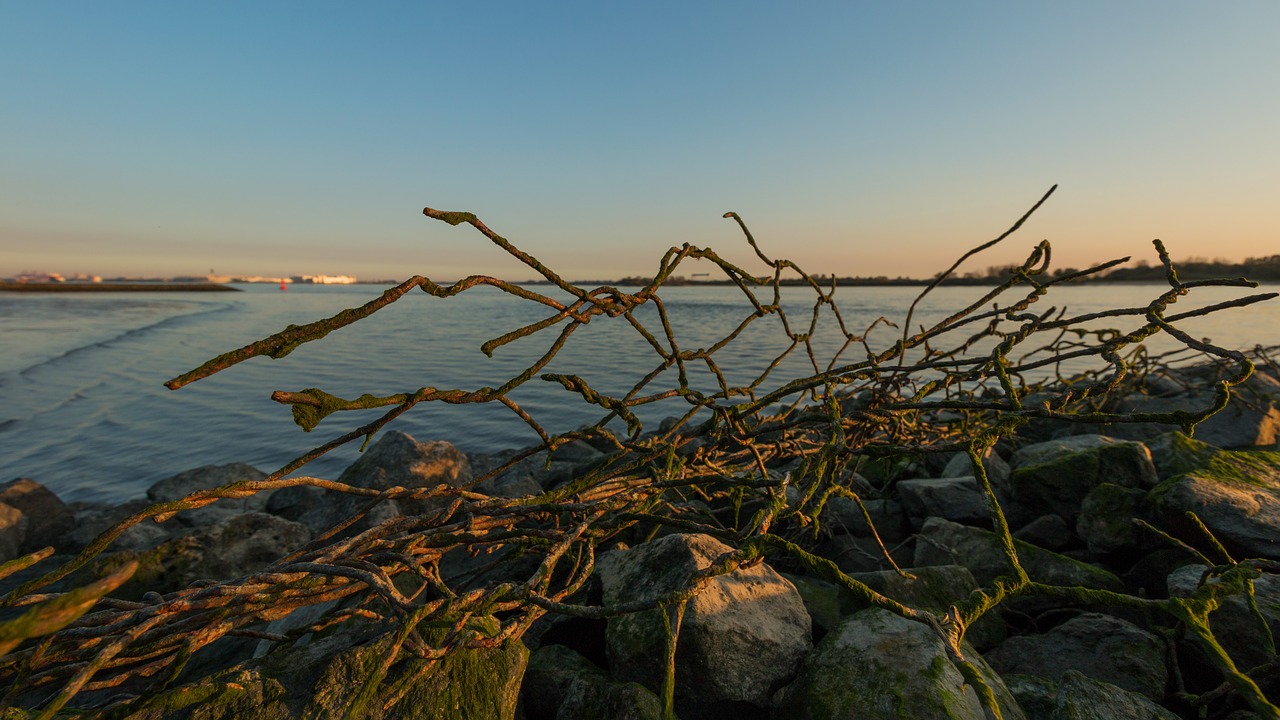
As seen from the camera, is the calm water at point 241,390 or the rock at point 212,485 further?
the calm water at point 241,390

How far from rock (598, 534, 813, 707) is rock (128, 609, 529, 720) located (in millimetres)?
465

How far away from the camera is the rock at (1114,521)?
2.81m

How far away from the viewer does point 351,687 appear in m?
1.42

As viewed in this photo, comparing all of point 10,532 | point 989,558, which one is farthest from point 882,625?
point 10,532

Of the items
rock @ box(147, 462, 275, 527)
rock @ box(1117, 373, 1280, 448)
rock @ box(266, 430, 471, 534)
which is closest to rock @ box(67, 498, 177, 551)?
rock @ box(147, 462, 275, 527)

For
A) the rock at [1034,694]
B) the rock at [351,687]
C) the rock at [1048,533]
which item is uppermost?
the rock at [351,687]

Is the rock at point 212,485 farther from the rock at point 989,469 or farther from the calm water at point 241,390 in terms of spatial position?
the rock at point 989,469

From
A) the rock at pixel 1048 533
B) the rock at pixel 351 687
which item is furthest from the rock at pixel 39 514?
the rock at pixel 1048 533

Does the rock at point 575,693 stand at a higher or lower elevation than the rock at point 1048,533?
higher

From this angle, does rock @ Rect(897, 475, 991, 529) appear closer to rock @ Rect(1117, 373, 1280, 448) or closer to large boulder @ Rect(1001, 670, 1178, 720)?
large boulder @ Rect(1001, 670, 1178, 720)

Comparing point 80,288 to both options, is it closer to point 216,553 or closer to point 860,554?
point 216,553

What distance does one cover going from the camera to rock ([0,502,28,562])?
17.0 ft

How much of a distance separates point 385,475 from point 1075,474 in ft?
17.6

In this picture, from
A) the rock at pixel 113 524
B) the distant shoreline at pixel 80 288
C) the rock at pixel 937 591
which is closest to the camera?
the rock at pixel 937 591
